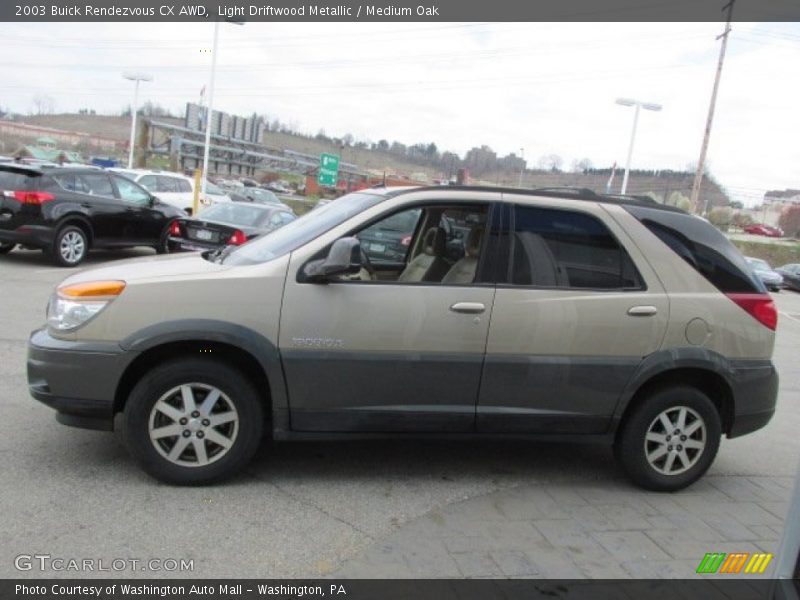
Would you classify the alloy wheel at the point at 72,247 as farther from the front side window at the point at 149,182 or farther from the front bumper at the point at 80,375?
the front bumper at the point at 80,375

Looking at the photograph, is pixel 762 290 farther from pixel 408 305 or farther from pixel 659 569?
pixel 408 305

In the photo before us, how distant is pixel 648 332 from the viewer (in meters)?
4.22

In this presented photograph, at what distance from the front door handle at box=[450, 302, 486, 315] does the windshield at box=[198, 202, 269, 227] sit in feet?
26.9

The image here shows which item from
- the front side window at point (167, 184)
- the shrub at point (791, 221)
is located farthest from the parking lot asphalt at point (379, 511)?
the shrub at point (791, 221)

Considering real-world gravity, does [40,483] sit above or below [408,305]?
below

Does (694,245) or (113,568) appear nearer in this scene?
(113,568)

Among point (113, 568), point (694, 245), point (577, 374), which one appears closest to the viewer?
point (113, 568)

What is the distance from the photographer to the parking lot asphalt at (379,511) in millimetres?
3281

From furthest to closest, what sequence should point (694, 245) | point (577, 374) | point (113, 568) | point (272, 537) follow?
point (694, 245), point (577, 374), point (272, 537), point (113, 568)

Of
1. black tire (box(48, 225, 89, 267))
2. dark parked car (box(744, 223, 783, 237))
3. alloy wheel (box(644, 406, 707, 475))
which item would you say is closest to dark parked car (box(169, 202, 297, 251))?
black tire (box(48, 225, 89, 267))

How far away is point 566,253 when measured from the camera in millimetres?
4258

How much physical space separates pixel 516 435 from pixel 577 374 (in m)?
0.53

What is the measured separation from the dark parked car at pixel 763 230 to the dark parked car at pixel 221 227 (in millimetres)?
56806

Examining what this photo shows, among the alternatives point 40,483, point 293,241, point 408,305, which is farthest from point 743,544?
point 40,483
